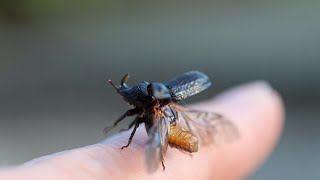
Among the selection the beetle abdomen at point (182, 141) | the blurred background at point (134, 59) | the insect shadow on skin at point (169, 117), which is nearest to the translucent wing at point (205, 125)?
the insect shadow on skin at point (169, 117)

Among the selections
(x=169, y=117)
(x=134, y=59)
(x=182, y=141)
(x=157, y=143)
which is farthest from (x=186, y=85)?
(x=134, y=59)

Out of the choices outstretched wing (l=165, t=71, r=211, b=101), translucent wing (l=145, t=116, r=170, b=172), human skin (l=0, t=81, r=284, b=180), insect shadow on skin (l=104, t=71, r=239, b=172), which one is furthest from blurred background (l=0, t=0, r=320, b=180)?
translucent wing (l=145, t=116, r=170, b=172)

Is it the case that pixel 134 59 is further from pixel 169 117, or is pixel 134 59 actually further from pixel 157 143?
pixel 157 143

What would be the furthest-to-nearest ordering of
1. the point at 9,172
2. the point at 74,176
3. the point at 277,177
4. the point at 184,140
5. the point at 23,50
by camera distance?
the point at 23,50 < the point at 277,177 < the point at 184,140 < the point at 74,176 < the point at 9,172

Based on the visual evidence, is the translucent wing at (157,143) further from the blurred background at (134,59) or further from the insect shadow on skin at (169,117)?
the blurred background at (134,59)

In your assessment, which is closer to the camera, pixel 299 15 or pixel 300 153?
pixel 300 153

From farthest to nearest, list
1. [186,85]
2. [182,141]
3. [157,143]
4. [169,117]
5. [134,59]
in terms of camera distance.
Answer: [134,59], [186,85], [169,117], [182,141], [157,143]

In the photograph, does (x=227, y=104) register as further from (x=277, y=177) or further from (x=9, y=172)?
(x=277, y=177)

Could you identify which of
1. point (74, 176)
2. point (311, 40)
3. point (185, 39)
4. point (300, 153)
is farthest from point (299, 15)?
point (74, 176)
